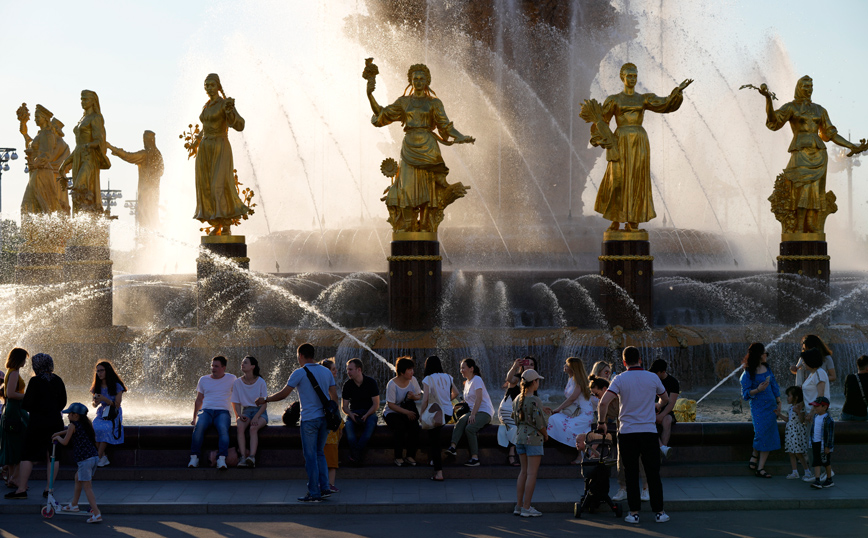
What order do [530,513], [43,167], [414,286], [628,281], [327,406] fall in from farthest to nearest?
[43,167] < [628,281] < [414,286] < [327,406] < [530,513]

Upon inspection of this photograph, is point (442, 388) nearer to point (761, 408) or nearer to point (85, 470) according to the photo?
point (761, 408)

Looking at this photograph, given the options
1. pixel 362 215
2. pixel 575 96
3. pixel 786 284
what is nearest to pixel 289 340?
pixel 786 284

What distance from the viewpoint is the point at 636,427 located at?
8477 mm

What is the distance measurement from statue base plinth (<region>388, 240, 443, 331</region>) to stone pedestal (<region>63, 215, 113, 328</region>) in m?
6.04

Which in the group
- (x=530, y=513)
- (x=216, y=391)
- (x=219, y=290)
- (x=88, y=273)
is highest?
(x=88, y=273)

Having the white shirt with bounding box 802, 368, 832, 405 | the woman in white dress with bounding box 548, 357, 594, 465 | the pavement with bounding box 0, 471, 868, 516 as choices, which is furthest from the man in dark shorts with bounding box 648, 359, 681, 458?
the white shirt with bounding box 802, 368, 832, 405

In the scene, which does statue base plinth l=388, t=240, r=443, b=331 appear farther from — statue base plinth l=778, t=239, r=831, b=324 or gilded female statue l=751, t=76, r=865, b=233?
gilded female statue l=751, t=76, r=865, b=233

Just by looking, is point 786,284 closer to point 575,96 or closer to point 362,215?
point 575,96

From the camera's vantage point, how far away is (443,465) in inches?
394

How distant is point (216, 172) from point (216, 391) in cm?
768

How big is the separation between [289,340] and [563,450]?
257 inches

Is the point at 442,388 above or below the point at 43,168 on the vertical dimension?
below

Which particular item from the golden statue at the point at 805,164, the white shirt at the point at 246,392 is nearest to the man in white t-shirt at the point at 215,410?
the white shirt at the point at 246,392

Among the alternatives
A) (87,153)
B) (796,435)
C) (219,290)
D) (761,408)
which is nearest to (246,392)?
(761,408)
